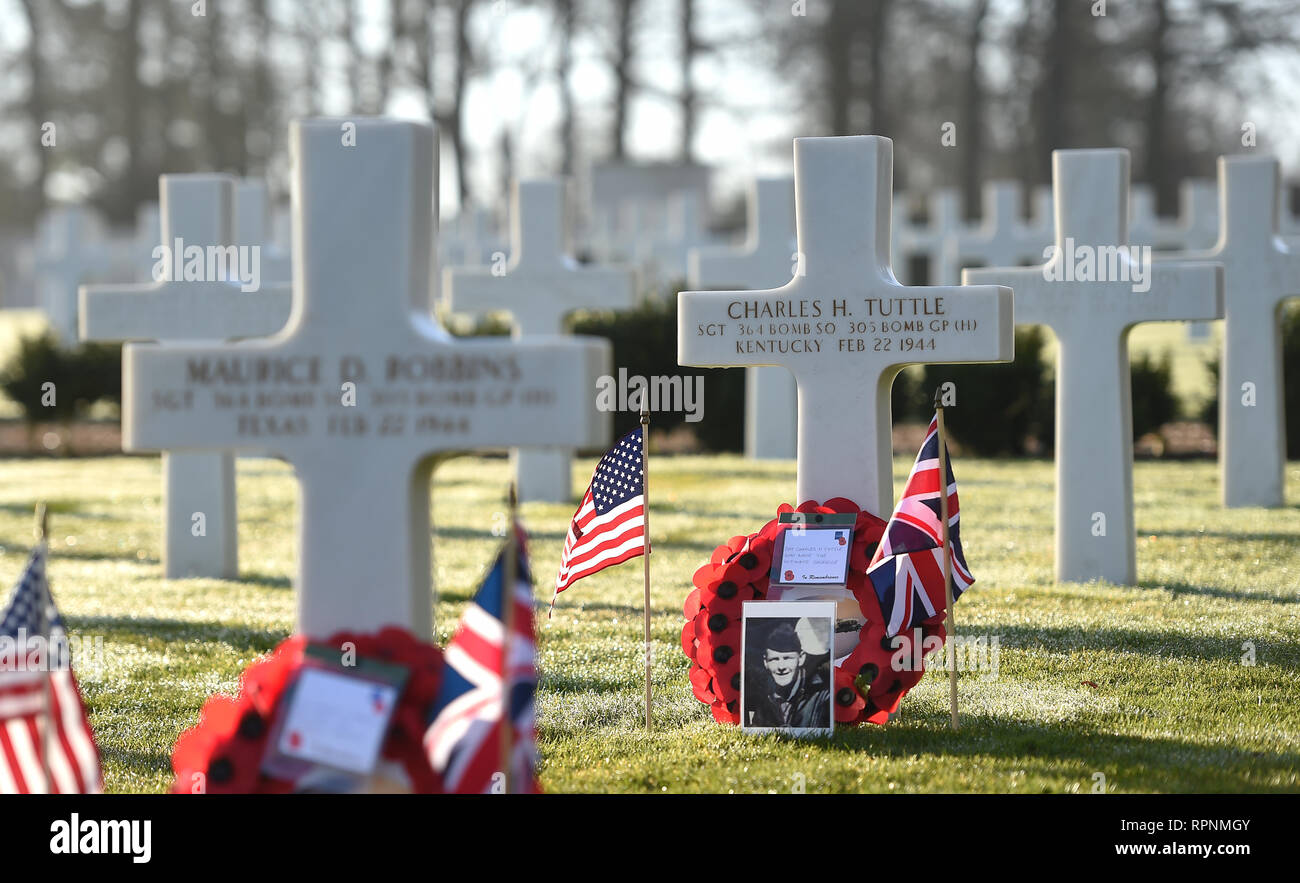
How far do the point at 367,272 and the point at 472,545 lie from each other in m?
6.86

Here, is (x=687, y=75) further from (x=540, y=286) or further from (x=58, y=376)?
(x=540, y=286)

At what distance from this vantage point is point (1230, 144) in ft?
112

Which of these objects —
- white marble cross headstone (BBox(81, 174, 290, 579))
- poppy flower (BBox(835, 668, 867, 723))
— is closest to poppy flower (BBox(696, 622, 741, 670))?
poppy flower (BBox(835, 668, 867, 723))

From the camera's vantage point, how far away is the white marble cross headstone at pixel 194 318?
9.71 metres

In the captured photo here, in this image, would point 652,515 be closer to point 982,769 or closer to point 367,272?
point 982,769

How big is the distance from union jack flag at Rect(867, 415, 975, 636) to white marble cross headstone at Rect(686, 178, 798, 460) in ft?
31.3

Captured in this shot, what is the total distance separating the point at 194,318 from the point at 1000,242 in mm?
15895

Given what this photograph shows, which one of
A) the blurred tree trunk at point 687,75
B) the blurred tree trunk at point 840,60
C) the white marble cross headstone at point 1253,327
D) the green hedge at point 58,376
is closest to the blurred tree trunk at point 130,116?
the blurred tree trunk at point 687,75

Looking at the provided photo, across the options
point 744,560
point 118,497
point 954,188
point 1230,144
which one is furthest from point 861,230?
point 954,188

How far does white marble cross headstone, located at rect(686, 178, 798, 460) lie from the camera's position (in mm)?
15422

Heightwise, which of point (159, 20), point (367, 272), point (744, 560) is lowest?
point (744, 560)

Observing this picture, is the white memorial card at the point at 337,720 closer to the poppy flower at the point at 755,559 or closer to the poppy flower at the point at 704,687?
the poppy flower at the point at 704,687

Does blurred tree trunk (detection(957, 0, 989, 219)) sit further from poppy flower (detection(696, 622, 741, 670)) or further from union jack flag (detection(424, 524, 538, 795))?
union jack flag (detection(424, 524, 538, 795))

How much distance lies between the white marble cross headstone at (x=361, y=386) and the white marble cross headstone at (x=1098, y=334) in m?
5.09
